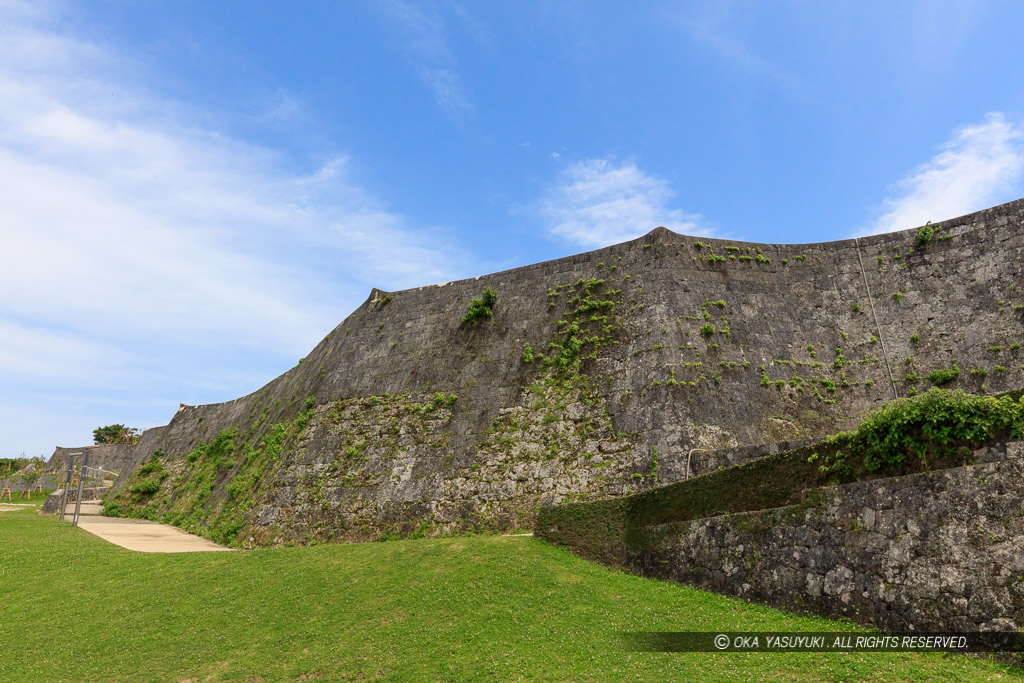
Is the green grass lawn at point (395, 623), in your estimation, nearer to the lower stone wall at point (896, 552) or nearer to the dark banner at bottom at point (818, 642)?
the dark banner at bottom at point (818, 642)

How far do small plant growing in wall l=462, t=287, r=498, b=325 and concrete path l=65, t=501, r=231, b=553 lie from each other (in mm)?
9913

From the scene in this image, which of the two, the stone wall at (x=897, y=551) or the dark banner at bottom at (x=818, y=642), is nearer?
the dark banner at bottom at (x=818, y=642)

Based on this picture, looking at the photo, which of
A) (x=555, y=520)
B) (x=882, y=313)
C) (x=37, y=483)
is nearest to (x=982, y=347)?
(x=882, y=313)

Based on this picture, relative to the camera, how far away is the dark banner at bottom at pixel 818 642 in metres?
6.32

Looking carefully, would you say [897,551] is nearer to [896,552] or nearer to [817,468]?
[896,552]

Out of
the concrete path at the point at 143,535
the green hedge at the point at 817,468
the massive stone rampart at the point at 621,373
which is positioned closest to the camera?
the green hedge at the point at 817,468

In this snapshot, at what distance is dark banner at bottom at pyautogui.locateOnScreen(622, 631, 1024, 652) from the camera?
632 centimetres

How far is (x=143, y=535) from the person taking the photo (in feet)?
63.5

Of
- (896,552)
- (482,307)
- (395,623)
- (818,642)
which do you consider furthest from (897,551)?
(482,307)

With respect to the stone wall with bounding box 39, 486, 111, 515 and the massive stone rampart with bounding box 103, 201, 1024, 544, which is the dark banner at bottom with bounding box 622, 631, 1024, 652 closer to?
the massive stone rampart with bounding box 103, 201, 1024, 544

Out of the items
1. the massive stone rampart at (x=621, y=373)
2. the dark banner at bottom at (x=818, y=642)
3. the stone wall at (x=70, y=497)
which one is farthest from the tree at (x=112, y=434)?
the dark banner at bottom at (x=818, y=642)

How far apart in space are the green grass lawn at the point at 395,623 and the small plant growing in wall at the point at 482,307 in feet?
27.9

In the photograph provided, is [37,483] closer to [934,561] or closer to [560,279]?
[560,279]

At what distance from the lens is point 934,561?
693cm
